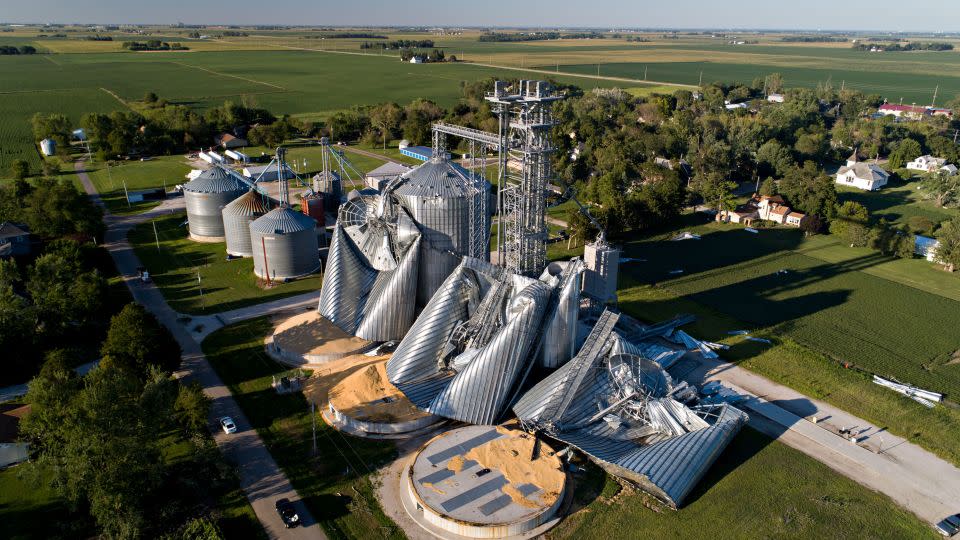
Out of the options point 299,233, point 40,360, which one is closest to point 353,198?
point 299,233

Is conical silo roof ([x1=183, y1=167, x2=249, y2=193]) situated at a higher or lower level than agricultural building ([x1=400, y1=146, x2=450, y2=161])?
higher

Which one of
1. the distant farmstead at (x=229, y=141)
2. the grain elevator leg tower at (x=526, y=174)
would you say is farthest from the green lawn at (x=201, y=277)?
the distant farmstead at (x=229, y=141)

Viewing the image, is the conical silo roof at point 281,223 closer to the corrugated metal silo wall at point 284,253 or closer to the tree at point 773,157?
the corrugated metal silo wall at point 284,253

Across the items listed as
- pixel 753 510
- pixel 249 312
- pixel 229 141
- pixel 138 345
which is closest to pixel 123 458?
pixel 138 345

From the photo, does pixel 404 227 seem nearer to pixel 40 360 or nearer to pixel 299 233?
pixel 299 233

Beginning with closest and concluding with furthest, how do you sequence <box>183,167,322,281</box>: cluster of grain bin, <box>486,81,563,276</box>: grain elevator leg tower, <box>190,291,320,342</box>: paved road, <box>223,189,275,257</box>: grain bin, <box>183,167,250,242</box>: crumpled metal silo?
<box>486,81,563,276</box>: grain elevator leg tower, <box>190,291,320,342</box>: paved road, <box>183,167,322,281</box>: cluster of grain bin, <box>223,189,275,257</box>: grain bin, <box>183,167,250,242</box>: crumpled metal silo

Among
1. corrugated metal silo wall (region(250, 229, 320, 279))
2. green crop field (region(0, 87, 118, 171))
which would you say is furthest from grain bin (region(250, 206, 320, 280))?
green crop field (region(0, 87, 118, 171))

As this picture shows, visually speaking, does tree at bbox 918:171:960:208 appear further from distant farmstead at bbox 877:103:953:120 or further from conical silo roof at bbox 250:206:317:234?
conical silo roof at bbox 250:206:317:234

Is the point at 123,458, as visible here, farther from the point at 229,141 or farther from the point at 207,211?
the point at 229,141
